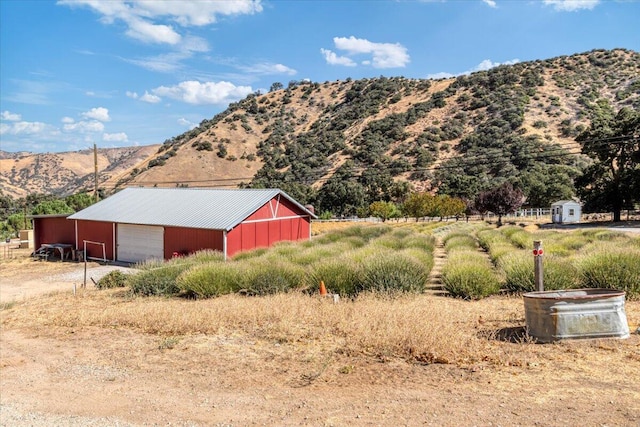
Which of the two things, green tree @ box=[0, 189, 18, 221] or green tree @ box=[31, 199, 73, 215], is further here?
green tree @ box=[0, 189, 18, 221]

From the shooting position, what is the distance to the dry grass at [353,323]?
27.8 ft

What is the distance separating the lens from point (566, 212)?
4831 centimetres

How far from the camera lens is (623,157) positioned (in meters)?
46.8

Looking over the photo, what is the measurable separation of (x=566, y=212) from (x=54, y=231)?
144 ft

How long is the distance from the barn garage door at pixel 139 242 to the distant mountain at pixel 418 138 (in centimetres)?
3662

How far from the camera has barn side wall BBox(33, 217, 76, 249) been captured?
3509cm

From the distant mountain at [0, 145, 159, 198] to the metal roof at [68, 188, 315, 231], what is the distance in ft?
288

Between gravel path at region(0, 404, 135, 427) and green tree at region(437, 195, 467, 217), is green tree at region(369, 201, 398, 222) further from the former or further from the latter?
gravel path at region(0, 404, 135, 427)

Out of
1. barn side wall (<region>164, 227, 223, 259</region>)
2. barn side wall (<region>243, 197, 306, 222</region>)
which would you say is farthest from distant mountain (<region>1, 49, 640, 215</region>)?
barn side wall (<region>164, 227, 223, 259</region>)

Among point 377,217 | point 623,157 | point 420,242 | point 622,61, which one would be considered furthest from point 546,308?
point 622,61

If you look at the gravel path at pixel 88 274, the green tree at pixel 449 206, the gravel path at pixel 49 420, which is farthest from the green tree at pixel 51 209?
the gravel path at pixel 49 420

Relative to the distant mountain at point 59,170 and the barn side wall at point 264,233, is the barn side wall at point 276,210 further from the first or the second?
the distant mountain at point 59,170

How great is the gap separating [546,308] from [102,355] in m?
8.14

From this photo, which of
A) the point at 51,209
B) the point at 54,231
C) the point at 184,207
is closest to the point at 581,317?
the point at 184,207
